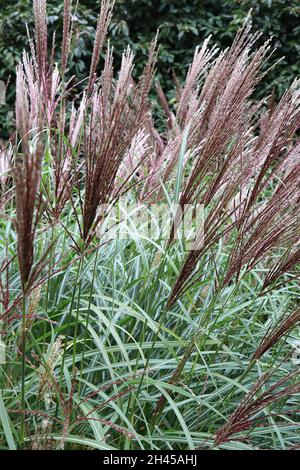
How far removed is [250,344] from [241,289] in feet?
1.40

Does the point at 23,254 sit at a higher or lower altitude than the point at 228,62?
lower

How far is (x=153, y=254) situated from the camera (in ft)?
7.75

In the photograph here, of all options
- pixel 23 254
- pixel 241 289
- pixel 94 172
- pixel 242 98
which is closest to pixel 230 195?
pixel 242 98

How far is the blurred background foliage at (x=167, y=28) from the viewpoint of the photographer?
20.8 feet

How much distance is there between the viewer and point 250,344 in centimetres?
214

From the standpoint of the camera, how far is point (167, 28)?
662cm

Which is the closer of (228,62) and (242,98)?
(242,98)

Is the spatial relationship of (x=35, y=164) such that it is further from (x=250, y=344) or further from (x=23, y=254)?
(x=250, y=344)

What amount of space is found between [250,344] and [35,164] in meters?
1.32

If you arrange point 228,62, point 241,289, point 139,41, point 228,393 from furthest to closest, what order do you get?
point 139,41 → point 241,289 → point 228,393 → point 228,62

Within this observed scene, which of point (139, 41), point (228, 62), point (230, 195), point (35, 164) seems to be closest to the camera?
point (35, 164)

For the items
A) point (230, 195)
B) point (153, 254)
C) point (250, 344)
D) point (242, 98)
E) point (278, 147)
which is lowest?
point (250, 344)

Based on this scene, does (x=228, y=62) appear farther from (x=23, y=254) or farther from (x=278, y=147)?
(x=23, y=254)

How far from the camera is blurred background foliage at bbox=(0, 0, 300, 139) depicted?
20.8ft
